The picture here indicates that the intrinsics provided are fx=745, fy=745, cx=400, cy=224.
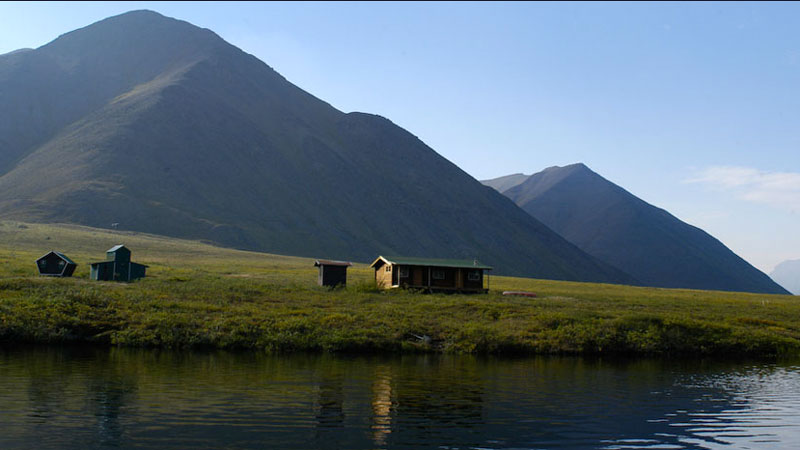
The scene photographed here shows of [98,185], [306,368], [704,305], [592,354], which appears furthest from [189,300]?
[98,185]

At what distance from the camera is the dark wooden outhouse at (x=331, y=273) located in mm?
63531

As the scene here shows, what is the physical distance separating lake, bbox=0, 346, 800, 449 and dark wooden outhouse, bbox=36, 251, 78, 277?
96.5 feet

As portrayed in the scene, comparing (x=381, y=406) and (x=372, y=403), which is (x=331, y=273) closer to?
(x=372, y=403)

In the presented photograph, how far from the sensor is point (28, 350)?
115 ft

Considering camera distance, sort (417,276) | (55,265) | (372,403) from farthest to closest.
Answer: (417,276) → (55,265) → (372,403)

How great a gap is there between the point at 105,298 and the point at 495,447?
112ft

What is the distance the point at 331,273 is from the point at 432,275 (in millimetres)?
8910

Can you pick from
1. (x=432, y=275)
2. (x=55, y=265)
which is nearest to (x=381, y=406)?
(x=432, y=275)

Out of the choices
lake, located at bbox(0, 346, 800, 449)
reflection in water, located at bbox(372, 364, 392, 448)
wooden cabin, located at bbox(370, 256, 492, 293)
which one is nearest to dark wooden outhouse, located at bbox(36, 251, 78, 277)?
wooden cabin, located at bbox(370, 256, 492, 293)

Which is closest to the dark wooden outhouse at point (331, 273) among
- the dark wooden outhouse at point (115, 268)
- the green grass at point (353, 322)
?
the green grass at point (353, 322)

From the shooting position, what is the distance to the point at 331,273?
210ft

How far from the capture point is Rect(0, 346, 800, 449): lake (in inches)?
750

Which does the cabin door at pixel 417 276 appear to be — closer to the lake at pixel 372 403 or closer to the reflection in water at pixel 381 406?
the lake at pixel 372 403

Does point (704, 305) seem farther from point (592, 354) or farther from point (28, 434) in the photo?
point (28, 434)
